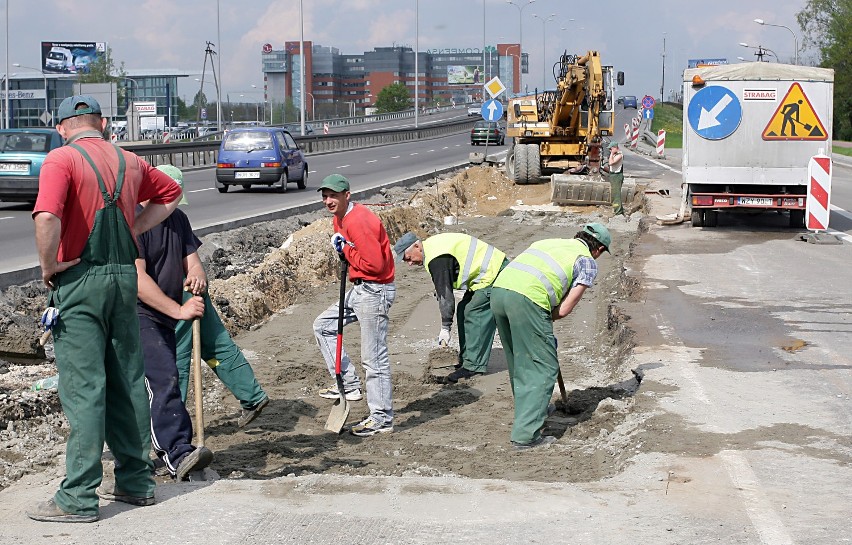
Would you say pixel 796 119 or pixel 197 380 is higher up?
pixel 796 119

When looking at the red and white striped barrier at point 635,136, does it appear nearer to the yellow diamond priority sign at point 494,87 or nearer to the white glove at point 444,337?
the yellow diamond priority sign at point 494,87

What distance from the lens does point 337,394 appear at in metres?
8.95

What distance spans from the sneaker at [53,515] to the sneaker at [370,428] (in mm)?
2907

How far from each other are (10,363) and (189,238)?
4145mm

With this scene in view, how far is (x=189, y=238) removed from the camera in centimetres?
673

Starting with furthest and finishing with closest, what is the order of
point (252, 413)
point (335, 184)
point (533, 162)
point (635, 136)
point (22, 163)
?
1. point (635, 136)
2. point (533, 162)
3. point (22, 163)
4. point (252, 413)
5. point (335, 184)

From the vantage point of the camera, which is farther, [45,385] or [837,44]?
[837,44]

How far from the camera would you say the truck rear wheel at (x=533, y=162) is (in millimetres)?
31609

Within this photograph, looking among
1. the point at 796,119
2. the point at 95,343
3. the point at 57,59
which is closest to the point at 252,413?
the point at 95,343

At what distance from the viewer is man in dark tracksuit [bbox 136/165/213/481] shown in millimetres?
6297

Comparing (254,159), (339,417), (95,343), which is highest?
(95,343)

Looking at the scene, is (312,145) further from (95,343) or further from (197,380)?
(95,343)

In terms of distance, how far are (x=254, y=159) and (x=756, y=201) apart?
13186 millimetres

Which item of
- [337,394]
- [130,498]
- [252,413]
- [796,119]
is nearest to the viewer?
[130,498]
